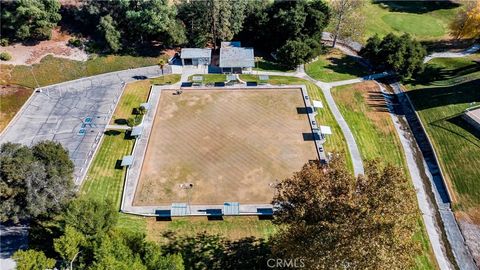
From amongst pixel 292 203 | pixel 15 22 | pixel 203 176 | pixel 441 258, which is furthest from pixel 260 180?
pixel 15 22

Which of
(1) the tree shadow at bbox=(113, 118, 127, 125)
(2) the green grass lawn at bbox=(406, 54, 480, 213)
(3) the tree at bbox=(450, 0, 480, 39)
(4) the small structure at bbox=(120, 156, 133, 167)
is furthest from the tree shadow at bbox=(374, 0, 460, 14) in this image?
(4) the small structure at bbox=(120, 156, 133, 167)

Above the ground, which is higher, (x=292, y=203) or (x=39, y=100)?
(x=292, y=203)

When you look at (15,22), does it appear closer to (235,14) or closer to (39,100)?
(39,100)

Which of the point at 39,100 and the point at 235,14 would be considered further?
the point at 235,14

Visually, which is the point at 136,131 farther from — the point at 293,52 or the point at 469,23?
the point at 469,23

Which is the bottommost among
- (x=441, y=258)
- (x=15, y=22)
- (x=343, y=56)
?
(x=441, y=258)

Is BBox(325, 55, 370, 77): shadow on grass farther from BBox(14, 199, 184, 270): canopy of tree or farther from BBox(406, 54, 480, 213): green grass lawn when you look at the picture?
BBox(14, 199, 184, 270): canopy of tree

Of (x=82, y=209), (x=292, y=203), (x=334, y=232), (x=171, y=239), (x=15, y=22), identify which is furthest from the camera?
(x=15, y=22)
